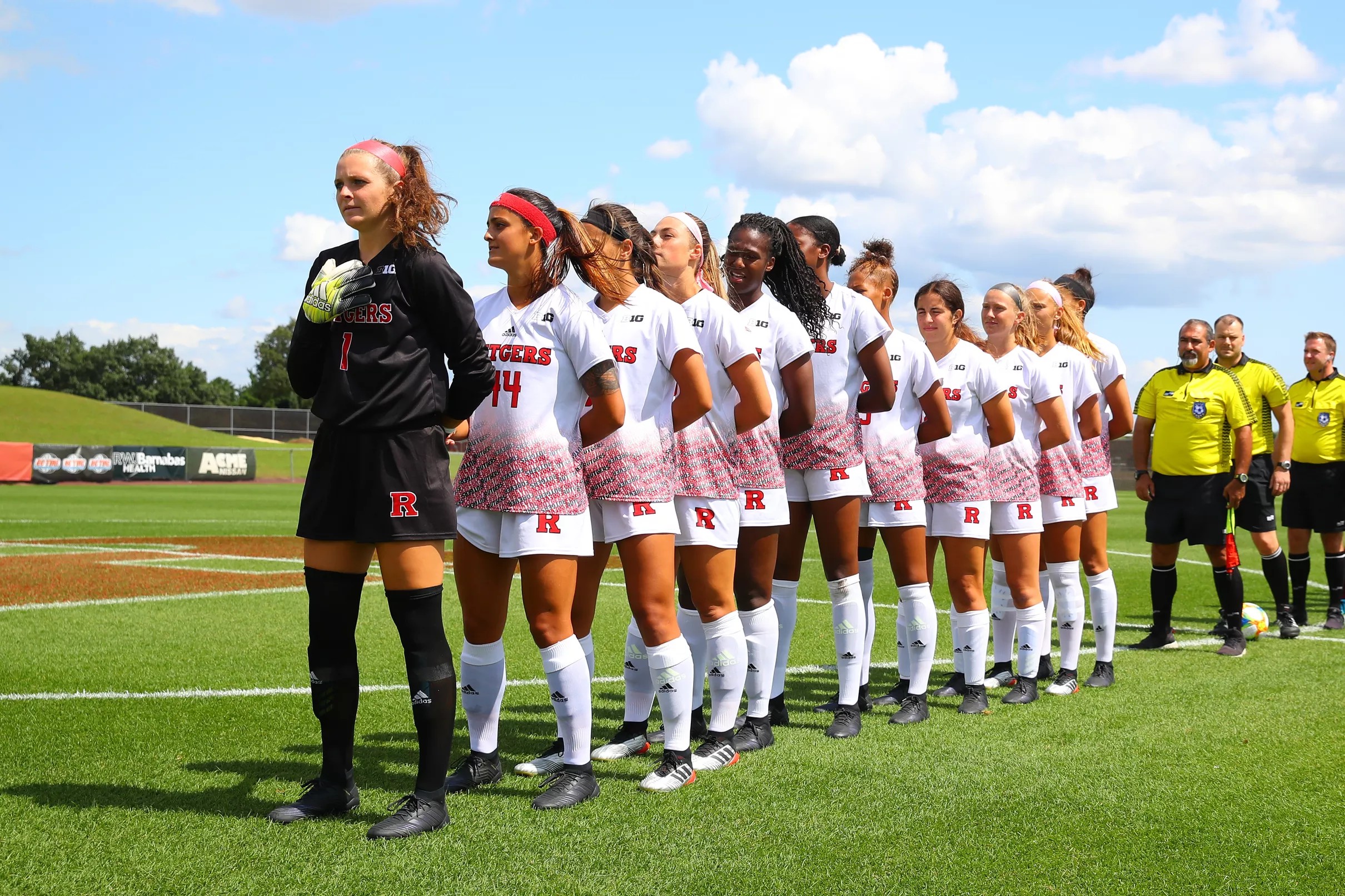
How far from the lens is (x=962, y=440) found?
6531 millimetres

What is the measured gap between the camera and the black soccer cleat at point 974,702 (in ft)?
20.5

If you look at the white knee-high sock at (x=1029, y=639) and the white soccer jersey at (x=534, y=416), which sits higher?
the white soccer jersey at (x=534, y=416)

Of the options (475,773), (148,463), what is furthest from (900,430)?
(148,463)

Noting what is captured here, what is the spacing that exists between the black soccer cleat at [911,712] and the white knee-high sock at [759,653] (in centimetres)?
88

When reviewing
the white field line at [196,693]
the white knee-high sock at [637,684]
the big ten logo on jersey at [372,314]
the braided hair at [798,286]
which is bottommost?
the white field line at [196,693]

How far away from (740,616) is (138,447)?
3809cm

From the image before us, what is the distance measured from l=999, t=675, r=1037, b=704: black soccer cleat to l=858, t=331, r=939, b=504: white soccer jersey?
131 centimetres

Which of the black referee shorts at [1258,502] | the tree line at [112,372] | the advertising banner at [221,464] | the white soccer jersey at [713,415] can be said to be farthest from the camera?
the tree line at [112,372]

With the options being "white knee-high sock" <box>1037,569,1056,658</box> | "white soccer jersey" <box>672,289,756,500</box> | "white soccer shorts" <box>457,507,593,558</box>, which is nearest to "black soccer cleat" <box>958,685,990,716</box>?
"white knee-high sock" <box>1037,569,1056,658</box>

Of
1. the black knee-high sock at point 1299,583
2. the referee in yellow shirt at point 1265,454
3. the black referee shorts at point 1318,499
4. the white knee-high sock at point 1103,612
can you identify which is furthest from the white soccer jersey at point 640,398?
the black referee shorts at point 1318,499

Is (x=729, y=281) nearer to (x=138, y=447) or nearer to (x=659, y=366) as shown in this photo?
(x=659, y=366)

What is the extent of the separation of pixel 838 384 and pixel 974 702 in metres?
1.89

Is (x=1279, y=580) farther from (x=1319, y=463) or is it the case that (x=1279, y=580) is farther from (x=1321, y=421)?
(x=1321, y=421)

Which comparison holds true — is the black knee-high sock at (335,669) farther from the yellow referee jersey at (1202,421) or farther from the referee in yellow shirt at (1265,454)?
the referee in yellow shirt at (1265,454)
